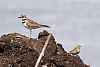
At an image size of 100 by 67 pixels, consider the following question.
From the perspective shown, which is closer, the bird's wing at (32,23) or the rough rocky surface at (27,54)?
the rough rocky surface at (27,54)

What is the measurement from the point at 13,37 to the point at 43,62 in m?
2.10

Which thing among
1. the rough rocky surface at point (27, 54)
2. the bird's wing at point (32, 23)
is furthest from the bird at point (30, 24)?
the rough rocky surface at point (27, 54)

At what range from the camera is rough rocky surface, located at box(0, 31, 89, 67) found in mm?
9273

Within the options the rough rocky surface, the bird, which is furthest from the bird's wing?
the rough rocky surface

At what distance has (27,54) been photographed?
371 inches

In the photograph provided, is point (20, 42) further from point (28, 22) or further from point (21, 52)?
point (28, 22)

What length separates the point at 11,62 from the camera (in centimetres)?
948

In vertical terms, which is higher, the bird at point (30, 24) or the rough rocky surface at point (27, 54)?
the bird at point (30, 24)

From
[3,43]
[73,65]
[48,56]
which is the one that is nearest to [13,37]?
[3,43]

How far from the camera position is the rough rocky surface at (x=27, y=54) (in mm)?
9273

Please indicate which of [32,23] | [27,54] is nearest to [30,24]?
[32,23]

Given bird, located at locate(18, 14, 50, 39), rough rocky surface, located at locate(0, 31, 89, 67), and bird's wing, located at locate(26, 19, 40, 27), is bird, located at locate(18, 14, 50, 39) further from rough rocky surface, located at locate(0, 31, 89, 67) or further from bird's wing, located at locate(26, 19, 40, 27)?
rough rocky surface, located at locate(0, 31, 89, 67)

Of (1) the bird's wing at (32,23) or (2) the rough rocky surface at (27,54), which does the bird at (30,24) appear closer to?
(1) the bird's wing at (32,23)

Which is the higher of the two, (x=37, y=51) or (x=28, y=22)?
(x=28, y=22)
